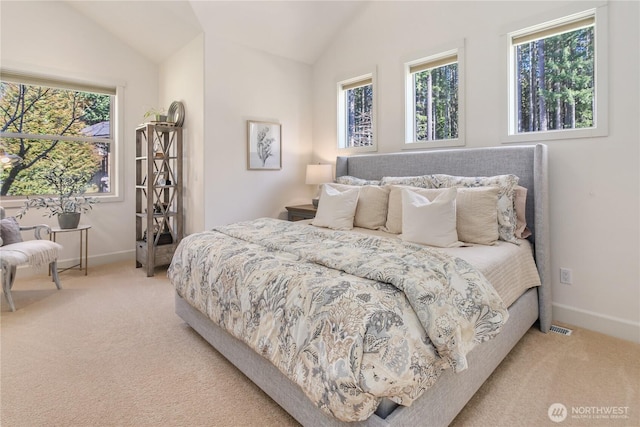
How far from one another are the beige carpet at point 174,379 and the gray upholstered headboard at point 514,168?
1.61ft

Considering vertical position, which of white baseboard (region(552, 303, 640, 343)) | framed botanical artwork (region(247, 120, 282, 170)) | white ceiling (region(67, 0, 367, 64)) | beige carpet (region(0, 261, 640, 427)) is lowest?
beige carpet (region(0, 261, 640, 427))

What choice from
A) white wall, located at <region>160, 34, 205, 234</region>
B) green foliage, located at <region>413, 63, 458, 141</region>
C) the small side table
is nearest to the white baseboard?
green foliage, located at <region>413, 63, 458, 141</region>

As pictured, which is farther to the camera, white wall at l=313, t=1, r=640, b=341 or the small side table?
the small side table

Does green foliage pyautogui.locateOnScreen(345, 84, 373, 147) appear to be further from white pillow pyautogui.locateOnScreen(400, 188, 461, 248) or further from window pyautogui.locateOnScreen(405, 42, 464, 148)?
white pillow pyautogui.locateOnScreen(400, 188, 461, 248)

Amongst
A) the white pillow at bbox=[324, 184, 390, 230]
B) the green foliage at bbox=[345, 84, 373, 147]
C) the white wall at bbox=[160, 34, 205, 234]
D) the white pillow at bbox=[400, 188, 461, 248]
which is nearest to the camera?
the white pillow at bbox=[400, 188, 461, 248]

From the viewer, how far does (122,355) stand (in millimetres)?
2152

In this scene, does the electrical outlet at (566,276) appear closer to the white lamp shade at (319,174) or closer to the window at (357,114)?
the window at (357,114)

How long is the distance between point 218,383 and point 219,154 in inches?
101

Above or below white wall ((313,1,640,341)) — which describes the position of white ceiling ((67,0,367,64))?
above

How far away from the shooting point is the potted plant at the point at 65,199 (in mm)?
3688

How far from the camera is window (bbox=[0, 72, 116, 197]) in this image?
372cm

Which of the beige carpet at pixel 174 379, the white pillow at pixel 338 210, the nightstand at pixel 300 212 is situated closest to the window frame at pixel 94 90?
the beige carpet at pixel 174 379

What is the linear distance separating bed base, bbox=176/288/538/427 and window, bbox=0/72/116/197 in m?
3.07

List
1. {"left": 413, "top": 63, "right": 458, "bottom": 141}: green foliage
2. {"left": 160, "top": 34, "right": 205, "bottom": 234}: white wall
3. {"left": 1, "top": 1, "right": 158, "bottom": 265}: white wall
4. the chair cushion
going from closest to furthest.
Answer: the chair cushion, {"left": 413, "top": 63, "right": 458, "bottom": 141}: green foliage, {"left": 1, "top": 1, "right": 158, "bottom": 265}: white wall, {"left": 160, "top": 34, "right": 205, "bottom": 234}: white wall
